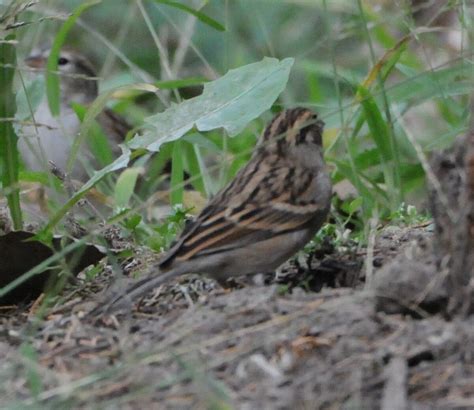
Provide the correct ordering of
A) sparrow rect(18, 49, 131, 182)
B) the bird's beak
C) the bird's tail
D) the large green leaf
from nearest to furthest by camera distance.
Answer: the bird's tail
the large green leaf
sparrow rect(18, 49, 131, 182)
the bird's beak

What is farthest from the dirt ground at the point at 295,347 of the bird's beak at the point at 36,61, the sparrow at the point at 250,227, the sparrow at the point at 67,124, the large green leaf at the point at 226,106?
the bird's beak at the point at 36,61

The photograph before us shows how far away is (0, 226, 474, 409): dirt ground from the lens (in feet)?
12.3

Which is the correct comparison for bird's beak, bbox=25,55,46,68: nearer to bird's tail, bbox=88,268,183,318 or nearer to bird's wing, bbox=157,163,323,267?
bird's wing, bbox=157,163,323,267

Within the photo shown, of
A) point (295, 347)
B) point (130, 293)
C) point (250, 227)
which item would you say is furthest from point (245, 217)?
point (295, 347)

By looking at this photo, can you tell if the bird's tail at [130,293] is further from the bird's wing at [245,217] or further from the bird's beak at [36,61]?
the bird's beak at [36,61]

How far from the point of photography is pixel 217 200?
515 cm

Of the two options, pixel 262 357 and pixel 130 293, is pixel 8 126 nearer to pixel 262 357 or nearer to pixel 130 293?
pixel 130 293

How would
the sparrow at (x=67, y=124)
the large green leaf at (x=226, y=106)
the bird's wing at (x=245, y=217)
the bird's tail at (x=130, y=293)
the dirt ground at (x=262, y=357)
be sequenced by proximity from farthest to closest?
the sparrow at (x=67, y=124), the large green leaf at (x=226, y=106), the bird's wing at (x=245, y=217), the bird's tail at (x=130, y=293), the dirt ground at (x=262, y=357)

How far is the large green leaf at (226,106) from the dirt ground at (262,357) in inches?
52.2

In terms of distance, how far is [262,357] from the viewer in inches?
157

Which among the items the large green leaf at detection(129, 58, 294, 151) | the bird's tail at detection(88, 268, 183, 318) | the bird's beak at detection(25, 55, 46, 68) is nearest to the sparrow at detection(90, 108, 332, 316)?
the bird's tail at detection(88, 268, 183, 318)

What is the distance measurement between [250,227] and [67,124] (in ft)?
16.9

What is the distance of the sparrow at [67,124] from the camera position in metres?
9.18

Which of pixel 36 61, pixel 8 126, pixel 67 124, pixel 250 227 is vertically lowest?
pixel 67 124
